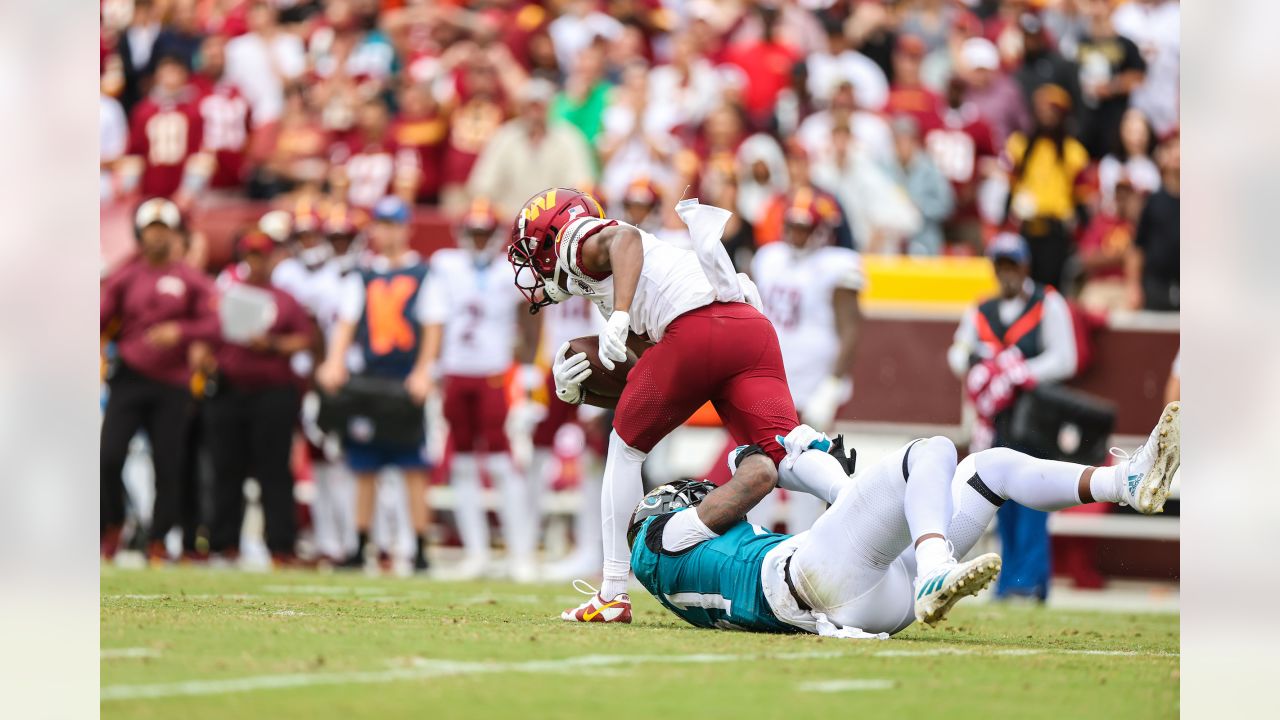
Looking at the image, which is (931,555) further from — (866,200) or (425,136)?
Answer: (425,136)

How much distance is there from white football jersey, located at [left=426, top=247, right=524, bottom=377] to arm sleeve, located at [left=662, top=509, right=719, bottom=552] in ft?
→ 18.2

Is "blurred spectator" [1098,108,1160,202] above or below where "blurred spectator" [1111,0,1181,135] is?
below

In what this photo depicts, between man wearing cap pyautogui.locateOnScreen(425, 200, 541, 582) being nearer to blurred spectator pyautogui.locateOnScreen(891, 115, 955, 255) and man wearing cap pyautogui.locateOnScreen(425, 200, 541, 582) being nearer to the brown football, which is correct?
blurred spectator pyautogui.locateOnScreen(891, 115, 955, 255)

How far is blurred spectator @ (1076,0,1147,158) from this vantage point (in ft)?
43.3

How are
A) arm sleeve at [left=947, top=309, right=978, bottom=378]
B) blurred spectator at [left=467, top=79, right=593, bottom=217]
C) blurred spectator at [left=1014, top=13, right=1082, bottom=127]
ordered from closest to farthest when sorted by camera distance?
arm sleeve at [left=947, top=309, right=978, bottom=378]
blurred spectator at [left=467, top=79, right=593, bottom=217]
blurred spectator at [left=1014, top=13, right=1082, bottom=127]

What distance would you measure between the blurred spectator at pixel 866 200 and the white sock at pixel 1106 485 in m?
7.52

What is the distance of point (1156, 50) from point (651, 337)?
354 inches

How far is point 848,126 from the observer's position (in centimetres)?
1255

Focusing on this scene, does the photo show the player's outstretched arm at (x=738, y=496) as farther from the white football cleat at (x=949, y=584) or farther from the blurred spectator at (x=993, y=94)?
the blurred spectator at (x=993, y=94)

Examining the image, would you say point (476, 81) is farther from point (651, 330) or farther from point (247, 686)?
point (247, 686)

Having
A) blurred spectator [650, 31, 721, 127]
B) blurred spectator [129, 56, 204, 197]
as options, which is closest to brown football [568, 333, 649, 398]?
blurred spectator [650, 31, 721, 127]

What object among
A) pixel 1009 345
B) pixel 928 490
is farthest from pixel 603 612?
pixel 1009 345

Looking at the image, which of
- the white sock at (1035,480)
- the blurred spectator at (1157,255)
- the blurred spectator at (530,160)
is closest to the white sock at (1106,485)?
the white sock at (1035,480)

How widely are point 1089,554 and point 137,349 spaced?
5.86m
